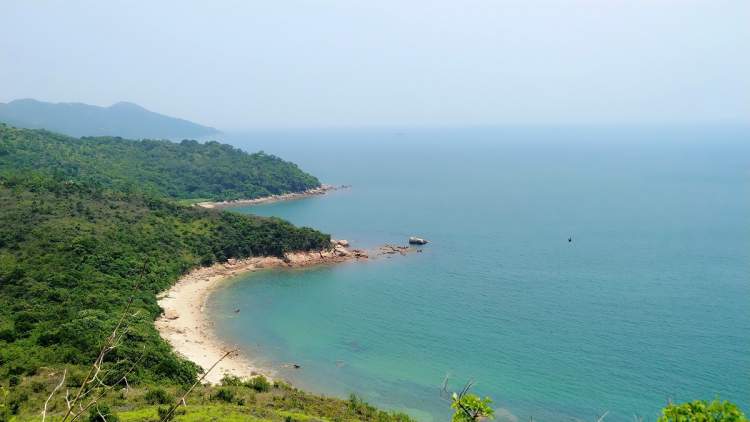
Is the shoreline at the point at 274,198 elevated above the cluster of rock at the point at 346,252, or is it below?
above

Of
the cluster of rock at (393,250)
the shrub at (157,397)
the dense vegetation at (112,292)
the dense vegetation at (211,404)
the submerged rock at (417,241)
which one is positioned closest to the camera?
the dense vegetation at (211,404)

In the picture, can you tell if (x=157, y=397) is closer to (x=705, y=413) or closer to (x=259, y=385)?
(x=259, y=385)

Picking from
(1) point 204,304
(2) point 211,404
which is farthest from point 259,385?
(1) point 204,304

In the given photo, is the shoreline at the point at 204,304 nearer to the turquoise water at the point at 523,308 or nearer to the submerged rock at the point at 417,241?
the turquoise water at the point at 523,308

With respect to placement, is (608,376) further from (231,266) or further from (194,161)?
(194,161)

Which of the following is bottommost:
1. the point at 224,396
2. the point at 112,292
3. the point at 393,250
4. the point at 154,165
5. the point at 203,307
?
the point at 203,307

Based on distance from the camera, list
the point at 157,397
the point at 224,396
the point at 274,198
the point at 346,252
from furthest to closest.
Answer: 1. the point at 274,198
2. the point at 346,252
3. the point at 224,396
4. the point at 157,397

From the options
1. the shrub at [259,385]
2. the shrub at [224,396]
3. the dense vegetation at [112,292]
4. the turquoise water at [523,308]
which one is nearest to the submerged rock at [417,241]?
the turquoise water at [523,308]
